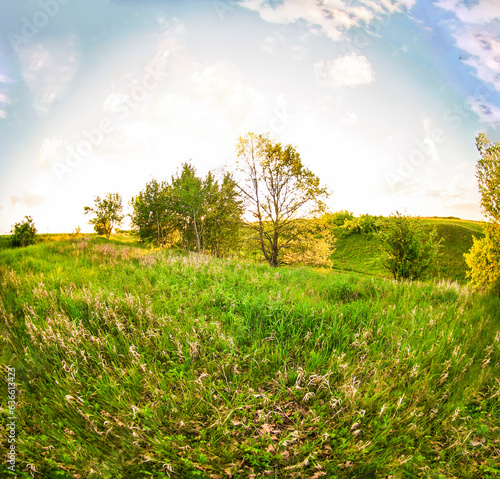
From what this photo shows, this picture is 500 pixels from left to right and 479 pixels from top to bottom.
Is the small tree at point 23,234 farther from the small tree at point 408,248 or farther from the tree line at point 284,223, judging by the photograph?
the small tree at point 408,248

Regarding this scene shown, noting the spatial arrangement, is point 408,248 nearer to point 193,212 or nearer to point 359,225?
point 193,212

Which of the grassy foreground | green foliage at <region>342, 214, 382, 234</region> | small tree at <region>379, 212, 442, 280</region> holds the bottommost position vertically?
the grassy foreground

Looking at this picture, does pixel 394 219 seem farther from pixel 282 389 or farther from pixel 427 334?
pixel 282 389

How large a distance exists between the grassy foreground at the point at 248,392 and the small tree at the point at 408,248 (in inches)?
384

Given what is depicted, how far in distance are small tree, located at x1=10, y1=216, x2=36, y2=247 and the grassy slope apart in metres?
32.6

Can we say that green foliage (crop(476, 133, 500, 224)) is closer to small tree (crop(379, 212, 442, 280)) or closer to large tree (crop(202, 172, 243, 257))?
small tree (crop(379, 212, 442, 280))

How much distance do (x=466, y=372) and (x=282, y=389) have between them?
336 centimetres

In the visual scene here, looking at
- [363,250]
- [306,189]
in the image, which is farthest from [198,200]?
[363,250]

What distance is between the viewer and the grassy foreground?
2.85 metres

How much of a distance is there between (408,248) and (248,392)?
14.8m

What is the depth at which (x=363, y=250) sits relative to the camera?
46031mm

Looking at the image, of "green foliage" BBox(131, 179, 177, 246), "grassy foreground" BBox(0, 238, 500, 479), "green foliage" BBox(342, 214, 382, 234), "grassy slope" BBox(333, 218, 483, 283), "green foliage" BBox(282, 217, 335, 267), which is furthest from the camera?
"green foliage" BBox(342, 214, 382, 234)

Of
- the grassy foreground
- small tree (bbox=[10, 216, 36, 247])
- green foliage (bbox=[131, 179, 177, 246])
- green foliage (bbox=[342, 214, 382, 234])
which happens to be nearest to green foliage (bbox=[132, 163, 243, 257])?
green foliage (bbox=[131, 179, 177, 246])

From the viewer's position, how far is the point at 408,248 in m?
15.0
